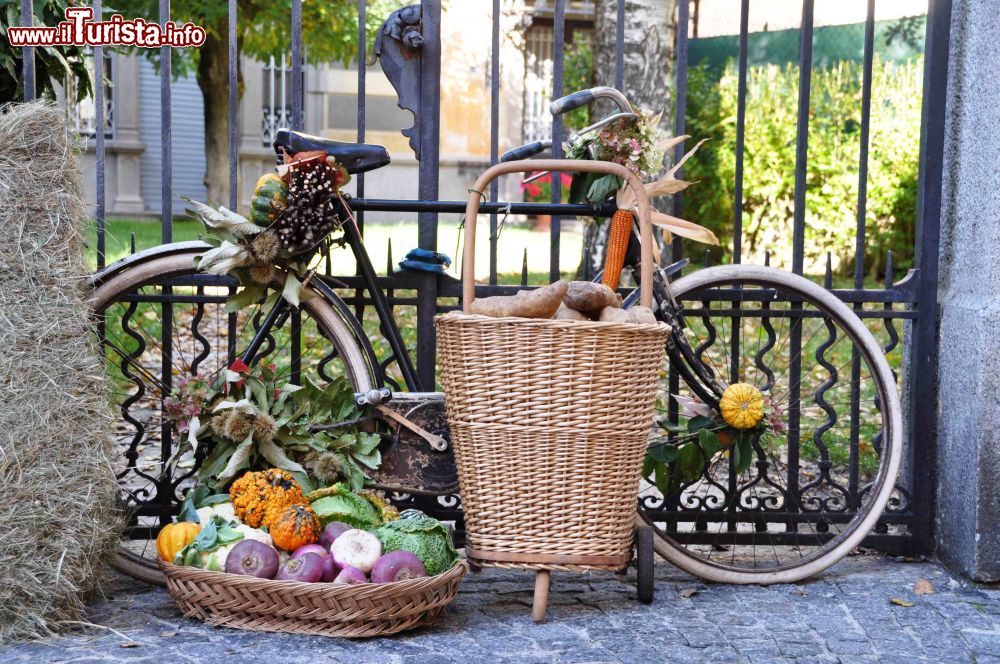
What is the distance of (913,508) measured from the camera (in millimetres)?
3789

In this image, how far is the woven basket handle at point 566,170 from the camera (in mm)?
3080

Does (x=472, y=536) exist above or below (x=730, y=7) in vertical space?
below

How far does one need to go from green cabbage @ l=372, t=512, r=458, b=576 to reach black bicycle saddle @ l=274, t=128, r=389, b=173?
1.14m

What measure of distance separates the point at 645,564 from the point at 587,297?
88 cm

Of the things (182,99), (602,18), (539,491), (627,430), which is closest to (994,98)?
(627,430)

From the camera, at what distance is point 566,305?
3084mm

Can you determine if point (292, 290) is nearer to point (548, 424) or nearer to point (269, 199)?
point (269, 199)

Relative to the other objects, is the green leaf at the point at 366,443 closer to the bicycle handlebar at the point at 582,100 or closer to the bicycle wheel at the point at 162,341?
the bicycle wheel at the point at 162,341

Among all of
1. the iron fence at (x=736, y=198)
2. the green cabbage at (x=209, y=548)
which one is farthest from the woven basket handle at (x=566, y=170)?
the green cabbage at (x=209, y=548)

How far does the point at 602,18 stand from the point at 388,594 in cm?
569

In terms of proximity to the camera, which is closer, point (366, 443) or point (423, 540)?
point (423, 540)

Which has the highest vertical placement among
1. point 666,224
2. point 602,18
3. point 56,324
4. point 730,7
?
point 730,7

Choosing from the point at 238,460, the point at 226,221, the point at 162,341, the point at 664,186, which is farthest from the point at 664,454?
the point at 162,341

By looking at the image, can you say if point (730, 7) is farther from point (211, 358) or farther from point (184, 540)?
point (184, 540)
